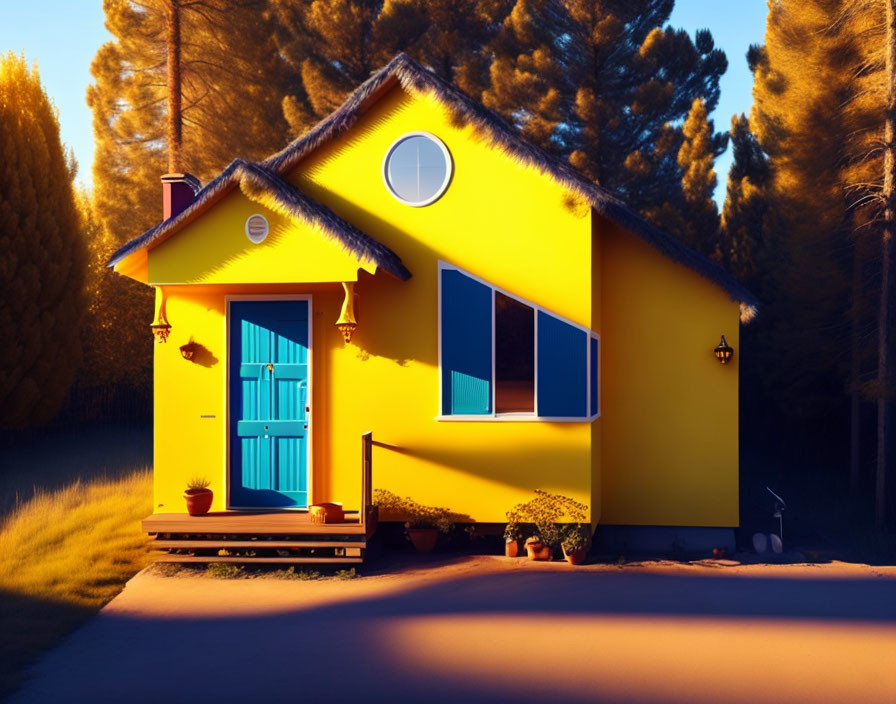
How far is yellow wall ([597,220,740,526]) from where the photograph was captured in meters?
11.3

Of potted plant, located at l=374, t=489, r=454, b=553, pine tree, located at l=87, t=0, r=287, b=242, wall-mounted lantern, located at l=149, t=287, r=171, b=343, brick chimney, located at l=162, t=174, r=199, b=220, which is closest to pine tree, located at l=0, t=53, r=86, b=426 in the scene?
pine tree, located at l=87, t=0, r=287, b=242

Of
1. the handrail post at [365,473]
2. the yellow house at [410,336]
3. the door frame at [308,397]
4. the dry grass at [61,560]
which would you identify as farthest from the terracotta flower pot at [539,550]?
the dry grass at [61,560]

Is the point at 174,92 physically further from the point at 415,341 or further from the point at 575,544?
the point at 575,544

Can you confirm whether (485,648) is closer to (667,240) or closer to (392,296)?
(392,296)

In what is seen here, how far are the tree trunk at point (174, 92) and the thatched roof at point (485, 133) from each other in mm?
13099

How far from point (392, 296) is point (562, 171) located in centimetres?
247

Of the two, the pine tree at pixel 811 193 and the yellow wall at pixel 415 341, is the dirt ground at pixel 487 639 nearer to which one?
the yellow wall at pixel 415 341

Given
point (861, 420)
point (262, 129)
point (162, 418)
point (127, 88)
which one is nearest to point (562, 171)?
point (162, 418)

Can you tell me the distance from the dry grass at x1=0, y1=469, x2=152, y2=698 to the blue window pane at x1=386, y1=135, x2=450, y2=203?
207 inches

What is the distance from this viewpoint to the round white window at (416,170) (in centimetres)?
1085

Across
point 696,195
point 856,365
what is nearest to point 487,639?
point 856,365

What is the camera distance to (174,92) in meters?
23.5

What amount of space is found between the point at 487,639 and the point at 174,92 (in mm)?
19904

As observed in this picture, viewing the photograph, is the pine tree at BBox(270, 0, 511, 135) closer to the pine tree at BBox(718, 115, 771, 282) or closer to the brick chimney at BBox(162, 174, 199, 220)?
the pine tree at BBox(718, 115, 771, 282)
